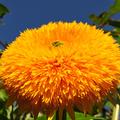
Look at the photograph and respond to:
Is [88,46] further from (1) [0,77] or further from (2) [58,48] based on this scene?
(1) [0,77]

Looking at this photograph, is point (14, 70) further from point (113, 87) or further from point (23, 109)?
point (113, 87)

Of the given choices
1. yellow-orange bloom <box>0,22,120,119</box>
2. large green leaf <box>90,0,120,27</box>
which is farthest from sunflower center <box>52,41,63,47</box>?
large green leaf <box>90,0,120,27</box>

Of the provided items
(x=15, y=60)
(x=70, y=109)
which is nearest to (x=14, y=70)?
(x=15, y=60)

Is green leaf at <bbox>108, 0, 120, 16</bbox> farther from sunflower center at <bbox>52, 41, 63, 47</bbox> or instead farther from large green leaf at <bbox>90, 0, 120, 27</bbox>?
sunflower center at <bbox>52, 41, 63, 47</bbox>

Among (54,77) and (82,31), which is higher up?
(82,31)

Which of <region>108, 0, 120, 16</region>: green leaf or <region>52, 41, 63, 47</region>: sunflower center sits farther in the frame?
<region>108, 0, 120, 16</region>: green leaf

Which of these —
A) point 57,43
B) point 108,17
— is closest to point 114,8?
point 108,17

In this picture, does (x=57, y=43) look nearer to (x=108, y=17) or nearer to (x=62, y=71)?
(x=62, y=71)

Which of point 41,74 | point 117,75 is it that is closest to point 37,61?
point 41,74
